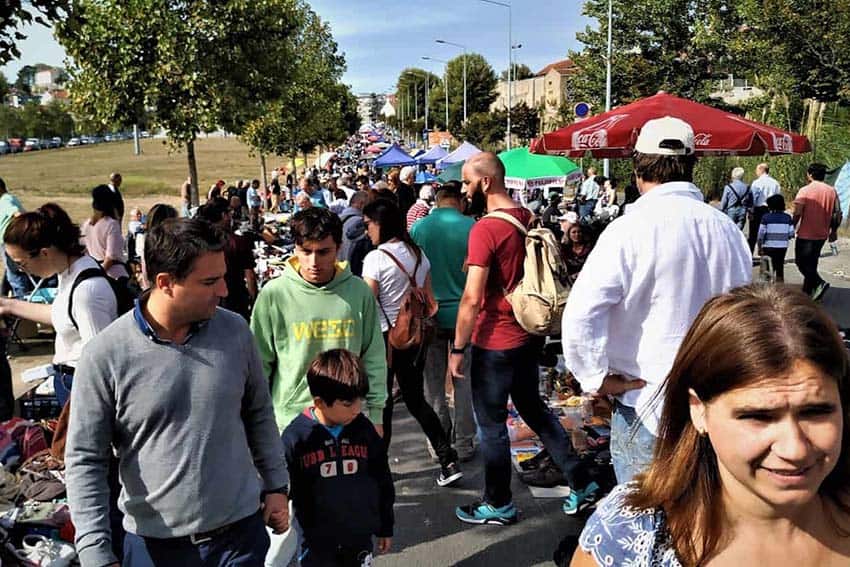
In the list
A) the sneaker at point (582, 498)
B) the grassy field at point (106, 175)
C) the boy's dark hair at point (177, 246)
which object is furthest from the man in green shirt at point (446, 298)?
the grassy field at point (106, 175)

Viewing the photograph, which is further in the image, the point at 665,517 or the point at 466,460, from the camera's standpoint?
the point at 466,460

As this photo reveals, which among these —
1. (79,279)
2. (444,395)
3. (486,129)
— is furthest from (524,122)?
(79,279)

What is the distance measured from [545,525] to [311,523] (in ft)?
6.09

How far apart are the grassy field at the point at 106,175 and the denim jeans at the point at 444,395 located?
2104 cm

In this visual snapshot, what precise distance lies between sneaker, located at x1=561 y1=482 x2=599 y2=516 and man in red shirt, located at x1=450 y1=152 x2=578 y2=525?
126 millimetres

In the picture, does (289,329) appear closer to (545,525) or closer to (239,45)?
(545,525)

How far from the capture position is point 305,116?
29156 millimetres

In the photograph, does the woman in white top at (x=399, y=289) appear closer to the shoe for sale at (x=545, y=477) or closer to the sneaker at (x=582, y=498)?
the shoe for sale at (x=545, y=477)

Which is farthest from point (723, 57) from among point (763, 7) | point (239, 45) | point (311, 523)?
point (311, 523)

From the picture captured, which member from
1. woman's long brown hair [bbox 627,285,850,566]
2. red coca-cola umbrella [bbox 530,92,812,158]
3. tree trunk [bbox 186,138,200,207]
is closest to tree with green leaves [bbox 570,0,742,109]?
tree trunk [bbox 186,138,200,207]

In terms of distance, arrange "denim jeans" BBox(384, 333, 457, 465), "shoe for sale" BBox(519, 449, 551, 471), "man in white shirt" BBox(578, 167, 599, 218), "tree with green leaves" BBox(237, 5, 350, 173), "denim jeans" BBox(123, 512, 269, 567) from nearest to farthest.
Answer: "denim jeans" BBox(123, 512, 269, 567)
"denim jeans" BBox(384, 333, 457, 465)
"shoe for sale" BBox(519, 449, 551, 471)
"man in white shirt" BBox(578, 167, 599, 218)
"tree with green leaves" BBox(237, 5, 350, 173)

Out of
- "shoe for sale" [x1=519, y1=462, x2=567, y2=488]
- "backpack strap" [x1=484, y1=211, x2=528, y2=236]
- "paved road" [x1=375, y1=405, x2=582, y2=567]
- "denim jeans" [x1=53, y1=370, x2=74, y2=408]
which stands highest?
"backpack strap" [x1=484, y1=211, x2=528, y2=236]

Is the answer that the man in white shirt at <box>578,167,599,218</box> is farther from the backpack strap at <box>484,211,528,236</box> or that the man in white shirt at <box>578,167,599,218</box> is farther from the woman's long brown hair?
the woman's long brown hair

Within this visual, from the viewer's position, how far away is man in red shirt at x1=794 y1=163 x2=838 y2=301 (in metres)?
9.77
